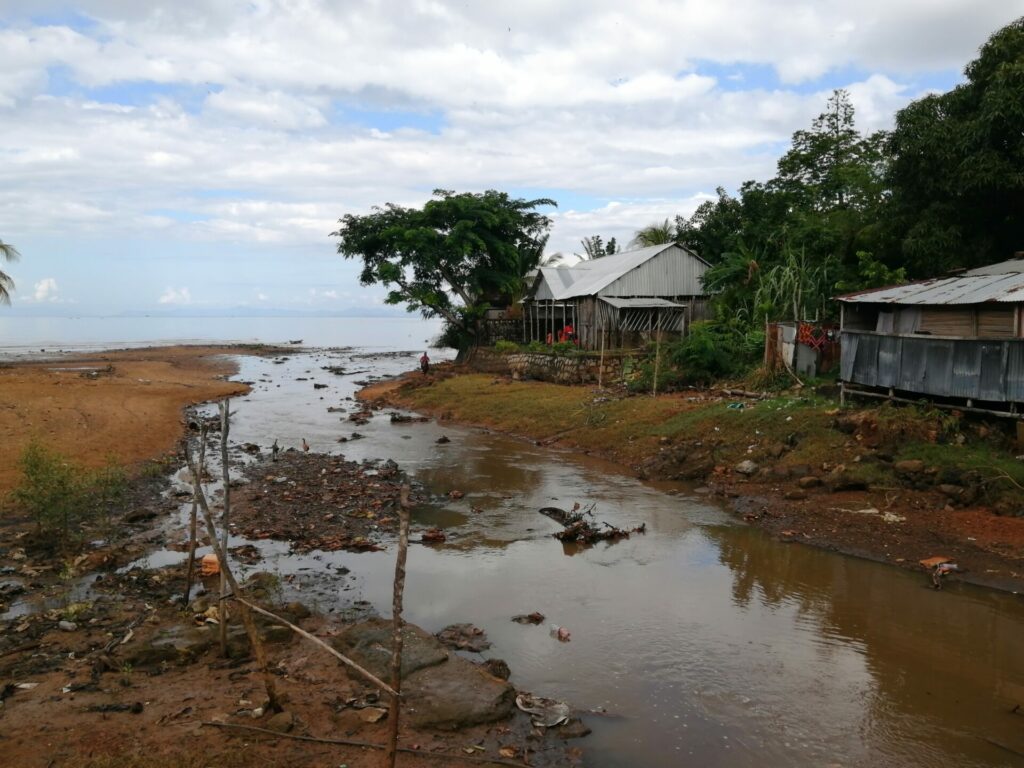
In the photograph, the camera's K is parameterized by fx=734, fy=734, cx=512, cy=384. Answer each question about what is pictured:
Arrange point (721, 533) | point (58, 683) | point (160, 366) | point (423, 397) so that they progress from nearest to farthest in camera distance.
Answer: point (58, 683) → point (721, 533) → point (423, 397) → point (160, 366)

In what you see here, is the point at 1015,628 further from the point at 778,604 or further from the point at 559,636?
the point at 559,636

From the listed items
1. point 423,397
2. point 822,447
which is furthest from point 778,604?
point 423,397

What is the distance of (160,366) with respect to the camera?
47.5 meters

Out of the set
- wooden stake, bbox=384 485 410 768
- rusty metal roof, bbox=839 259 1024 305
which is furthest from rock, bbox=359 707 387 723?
rusty metal roof, bbox=839 259 1024 305

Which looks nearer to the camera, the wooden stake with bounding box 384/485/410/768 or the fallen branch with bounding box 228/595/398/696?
the wooden stake with bounding box 384/485/410/768

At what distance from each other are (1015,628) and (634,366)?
18483 mm

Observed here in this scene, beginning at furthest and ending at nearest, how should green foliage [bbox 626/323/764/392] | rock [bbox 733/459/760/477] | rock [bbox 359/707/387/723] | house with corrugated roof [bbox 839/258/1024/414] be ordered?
green foliage [bbox 626/323/764/392] → rock [bbox 733/459/760/477] → house with corrugated roof [bbox 839/258/1024/414] → rock [bbox 359/707/387/723]

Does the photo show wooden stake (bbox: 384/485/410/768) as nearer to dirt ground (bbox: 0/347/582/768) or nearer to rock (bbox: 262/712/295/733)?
dirt ground (bbox: 0/347/582/768)

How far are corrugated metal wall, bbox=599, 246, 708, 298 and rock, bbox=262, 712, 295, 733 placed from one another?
26688 millimetres

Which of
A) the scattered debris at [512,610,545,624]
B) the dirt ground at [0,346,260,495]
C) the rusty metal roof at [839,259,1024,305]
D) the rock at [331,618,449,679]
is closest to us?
the rock at [331,618,449,679]

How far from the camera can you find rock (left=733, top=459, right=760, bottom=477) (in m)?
15.4

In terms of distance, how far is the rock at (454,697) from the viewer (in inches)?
258

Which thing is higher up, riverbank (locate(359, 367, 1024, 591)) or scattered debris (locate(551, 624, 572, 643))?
riverbank (locate(359, 367, 1024, 591))

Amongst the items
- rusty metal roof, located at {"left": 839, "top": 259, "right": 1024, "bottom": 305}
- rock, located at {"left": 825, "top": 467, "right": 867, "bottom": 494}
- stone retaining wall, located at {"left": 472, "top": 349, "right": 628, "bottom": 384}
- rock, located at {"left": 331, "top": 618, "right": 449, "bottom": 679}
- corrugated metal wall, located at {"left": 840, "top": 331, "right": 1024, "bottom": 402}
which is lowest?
rock, located at {"left": 331, "top": 618, "right": 449, "bottom": 679}
